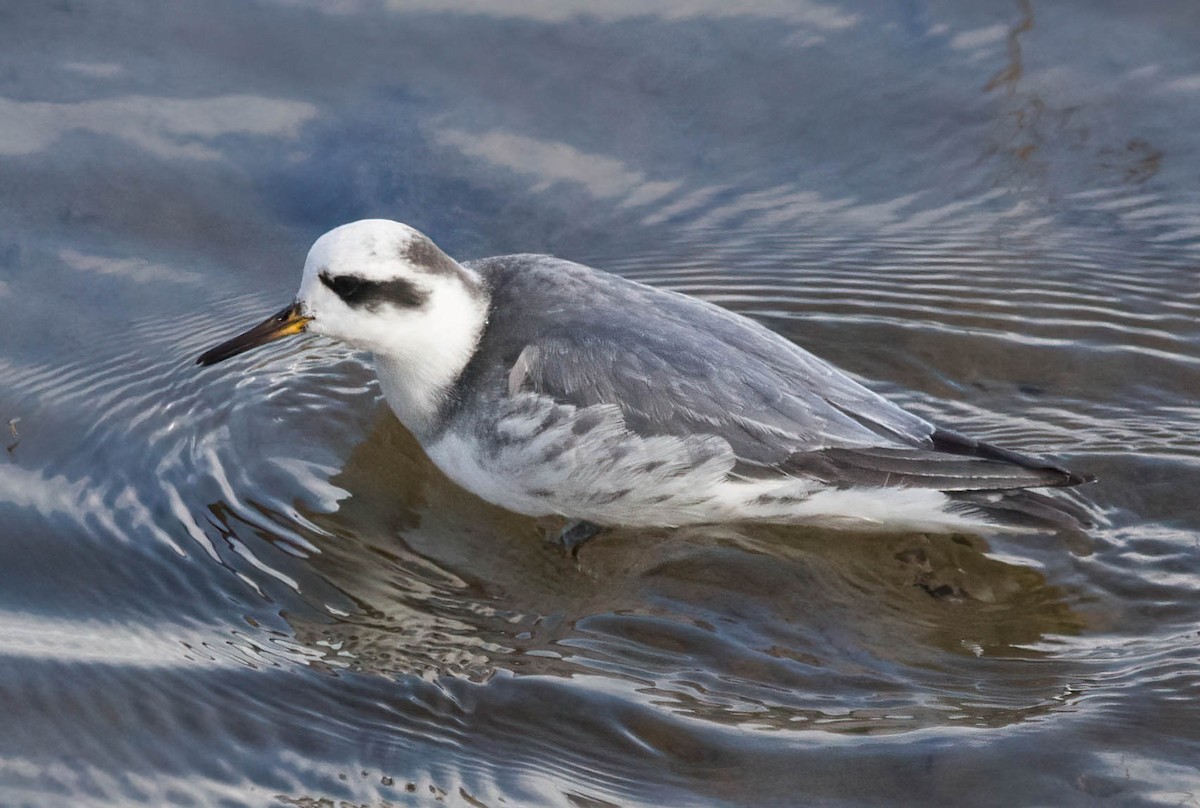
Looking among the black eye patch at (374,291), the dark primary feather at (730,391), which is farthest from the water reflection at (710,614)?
the black eye patch at (374,291)

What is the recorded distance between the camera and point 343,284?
19.4 feet

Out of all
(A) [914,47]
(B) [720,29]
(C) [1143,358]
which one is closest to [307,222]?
(B) [720,29]

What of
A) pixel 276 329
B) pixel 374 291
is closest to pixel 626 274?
pixel 374 291

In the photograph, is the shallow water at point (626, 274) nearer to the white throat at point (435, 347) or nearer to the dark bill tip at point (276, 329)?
the white throat at point (435, 347)

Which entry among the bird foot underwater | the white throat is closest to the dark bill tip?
the white throat

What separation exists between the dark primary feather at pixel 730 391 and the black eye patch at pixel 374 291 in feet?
1.19

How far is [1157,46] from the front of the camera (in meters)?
8.66

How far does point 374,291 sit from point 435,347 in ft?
1.11

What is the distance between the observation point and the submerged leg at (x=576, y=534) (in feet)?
20.0

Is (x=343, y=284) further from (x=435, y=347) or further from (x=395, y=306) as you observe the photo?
(x=435, y=347)

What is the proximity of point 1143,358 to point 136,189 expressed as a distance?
17.1 feet

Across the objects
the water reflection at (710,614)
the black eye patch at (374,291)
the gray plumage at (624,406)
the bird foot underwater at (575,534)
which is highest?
the black eye patch at (374,291)

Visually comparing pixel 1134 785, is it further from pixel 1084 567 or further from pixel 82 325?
pixel 82 325

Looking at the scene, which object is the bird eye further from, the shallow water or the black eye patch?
the shallow water
